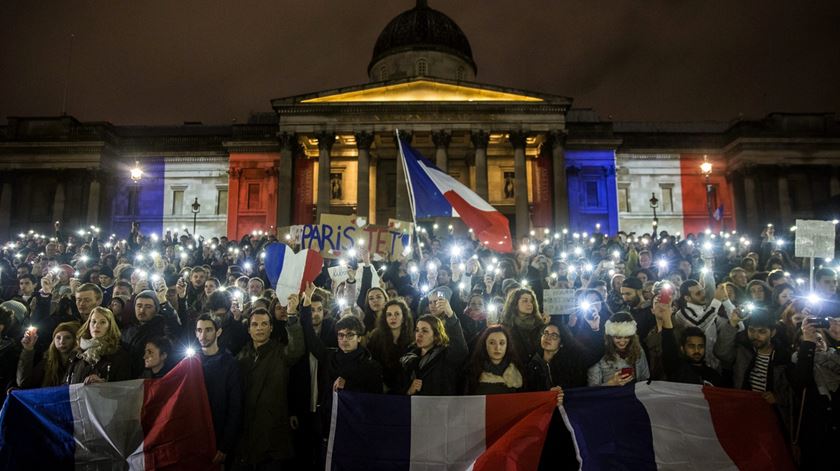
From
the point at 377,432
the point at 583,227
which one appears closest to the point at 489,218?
the point at 377,432

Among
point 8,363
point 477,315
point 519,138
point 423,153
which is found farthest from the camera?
point 423,153

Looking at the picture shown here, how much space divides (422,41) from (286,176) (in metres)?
18.3

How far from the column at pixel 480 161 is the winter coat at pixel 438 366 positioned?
92.2 ft

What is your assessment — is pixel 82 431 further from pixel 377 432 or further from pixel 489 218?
pixel 489 218

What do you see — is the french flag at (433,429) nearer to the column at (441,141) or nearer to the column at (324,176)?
the column at (441,141)

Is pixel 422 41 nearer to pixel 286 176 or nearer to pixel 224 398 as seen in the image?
pixel 286 176

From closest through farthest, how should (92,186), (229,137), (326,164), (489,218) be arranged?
(489,218) < (326,164) < (92,186) < (229,137)

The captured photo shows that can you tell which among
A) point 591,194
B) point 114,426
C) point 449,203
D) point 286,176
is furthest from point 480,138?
point 114,426

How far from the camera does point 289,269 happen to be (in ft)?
23.8

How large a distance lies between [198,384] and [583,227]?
37726 mm

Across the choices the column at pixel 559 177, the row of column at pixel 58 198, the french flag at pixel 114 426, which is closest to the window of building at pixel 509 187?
the column at pixel 559 177

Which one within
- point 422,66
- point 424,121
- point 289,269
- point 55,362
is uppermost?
point 422,66

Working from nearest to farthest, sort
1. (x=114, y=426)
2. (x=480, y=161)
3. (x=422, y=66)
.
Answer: (x=114, y=426)
(x=480, y=161)
(x=422, y=66)

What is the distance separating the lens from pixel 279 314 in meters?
6.73
